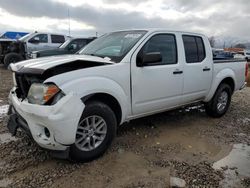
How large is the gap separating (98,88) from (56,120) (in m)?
0.70

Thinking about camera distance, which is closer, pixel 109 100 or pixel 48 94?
pixel 48 94

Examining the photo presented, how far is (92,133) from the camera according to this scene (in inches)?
141

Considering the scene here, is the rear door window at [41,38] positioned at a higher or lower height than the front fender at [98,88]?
higher

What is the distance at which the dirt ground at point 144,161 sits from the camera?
321 centimetres

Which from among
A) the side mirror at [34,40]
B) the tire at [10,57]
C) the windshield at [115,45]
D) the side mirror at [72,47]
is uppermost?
the side mirror at [34,40]

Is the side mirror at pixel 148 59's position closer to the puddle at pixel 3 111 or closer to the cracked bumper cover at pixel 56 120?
the cracked bumper cover at pixel 56 120

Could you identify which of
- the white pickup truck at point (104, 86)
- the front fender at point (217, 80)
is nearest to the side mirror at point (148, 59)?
the white pickup truck at point (104, 86)

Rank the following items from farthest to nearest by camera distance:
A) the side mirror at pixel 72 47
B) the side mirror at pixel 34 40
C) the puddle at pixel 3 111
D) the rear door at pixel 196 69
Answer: the side mirror at pixel 34 40
the side mirror at pixel 72 47
the puddle at pixel 3 111
the rear door at pixel 196 69

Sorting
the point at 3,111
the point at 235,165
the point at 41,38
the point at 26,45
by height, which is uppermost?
the point at 41,38

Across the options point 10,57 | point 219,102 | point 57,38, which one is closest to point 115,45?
point 219,102

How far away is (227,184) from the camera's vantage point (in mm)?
3266

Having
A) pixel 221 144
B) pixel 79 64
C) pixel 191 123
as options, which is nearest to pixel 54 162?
pixel 79 64

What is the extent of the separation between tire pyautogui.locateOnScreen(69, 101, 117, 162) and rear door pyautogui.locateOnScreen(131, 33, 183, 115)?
0.56m

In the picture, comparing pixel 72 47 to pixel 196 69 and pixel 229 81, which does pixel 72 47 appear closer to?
pixel 229 81
